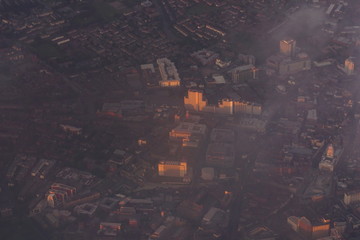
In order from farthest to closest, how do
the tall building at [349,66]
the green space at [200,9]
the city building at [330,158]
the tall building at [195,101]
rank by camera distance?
the green space at [200,9] → the tall building at [349,66] → the tall building at [195,101] → the city building at [330,158]

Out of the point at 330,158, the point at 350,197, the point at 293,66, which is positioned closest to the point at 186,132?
the point at 330,158

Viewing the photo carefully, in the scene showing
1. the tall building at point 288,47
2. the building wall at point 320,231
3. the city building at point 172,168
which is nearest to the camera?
the building wall at point 320,231

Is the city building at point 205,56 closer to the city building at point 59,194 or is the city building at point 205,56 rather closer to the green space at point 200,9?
the green space at point 200,9

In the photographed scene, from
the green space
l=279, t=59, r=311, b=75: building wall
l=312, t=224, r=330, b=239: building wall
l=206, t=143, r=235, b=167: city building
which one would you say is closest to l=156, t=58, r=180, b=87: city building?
l=279, t=59, r=311, b=75: building wall

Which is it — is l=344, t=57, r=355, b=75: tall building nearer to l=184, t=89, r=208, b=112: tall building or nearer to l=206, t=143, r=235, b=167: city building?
l=184, t=89, r=208, b=112: tall building

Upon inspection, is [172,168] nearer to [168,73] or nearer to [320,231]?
[320,231]

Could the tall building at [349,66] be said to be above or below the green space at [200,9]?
below

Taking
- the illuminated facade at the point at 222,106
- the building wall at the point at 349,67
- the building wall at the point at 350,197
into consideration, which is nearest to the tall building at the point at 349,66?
the building wall at the point at 349,67

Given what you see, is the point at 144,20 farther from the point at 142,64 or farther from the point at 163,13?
the point at 142,64
